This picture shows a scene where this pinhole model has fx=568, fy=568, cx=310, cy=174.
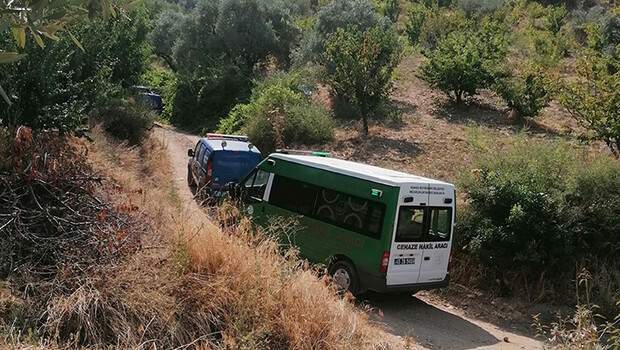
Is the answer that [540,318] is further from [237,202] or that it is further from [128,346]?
[128,346]

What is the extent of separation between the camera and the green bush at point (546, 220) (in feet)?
33.5

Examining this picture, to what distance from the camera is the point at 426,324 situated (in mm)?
9203

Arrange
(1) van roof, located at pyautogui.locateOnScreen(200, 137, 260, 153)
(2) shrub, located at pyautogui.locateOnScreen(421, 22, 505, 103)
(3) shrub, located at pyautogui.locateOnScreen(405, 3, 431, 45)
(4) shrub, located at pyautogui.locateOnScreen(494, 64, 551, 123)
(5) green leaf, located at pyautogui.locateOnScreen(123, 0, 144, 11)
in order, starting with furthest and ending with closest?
(3) shrub, located at pyautogui.locateOnScreen(405, 3, 431, 45) < (2) shrub, located at pyautogui.locateOnScreen(421, 22, 505, 103) < (4) shrub, located at pyautogui.locateOnScreen(494, 64, 551, 123) < (1) van roof, located at pyautogui.locateOnScreen(200, 137, 260, 153) < (5) green leaf, located at pyautogui.locateOnScreen(123, 0, 144, 11)

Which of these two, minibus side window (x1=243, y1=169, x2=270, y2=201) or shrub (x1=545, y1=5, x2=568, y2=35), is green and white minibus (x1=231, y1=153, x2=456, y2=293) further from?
shrub (x1=545, y1=5, x2=568, y2=35)

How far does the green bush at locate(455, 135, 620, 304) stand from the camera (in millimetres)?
10219

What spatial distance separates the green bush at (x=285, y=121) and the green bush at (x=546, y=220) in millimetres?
9407

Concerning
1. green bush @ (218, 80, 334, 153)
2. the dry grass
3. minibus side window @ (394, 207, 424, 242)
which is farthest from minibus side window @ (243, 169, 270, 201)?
green bush @ (218, 80, 334, 153)

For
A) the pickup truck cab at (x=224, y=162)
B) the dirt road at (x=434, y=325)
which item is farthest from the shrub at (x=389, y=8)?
the dirt road at (x=434, y=325)

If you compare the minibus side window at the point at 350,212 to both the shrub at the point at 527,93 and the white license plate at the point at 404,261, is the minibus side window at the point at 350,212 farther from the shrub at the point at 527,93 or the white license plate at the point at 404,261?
the shrub at the point at 527,93

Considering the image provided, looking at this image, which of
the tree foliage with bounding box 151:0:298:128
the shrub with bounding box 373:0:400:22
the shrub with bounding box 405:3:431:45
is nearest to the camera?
the tree foliage with bounding box 151:0:298:128

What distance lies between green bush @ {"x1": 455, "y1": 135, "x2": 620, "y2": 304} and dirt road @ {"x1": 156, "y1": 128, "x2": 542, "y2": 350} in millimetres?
1415

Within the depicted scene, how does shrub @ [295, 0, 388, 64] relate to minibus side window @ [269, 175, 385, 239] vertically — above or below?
above

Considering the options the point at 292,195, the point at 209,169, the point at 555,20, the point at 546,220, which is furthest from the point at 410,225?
the point at 555,20

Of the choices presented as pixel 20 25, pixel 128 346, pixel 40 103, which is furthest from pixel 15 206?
→ pixel 40 103
